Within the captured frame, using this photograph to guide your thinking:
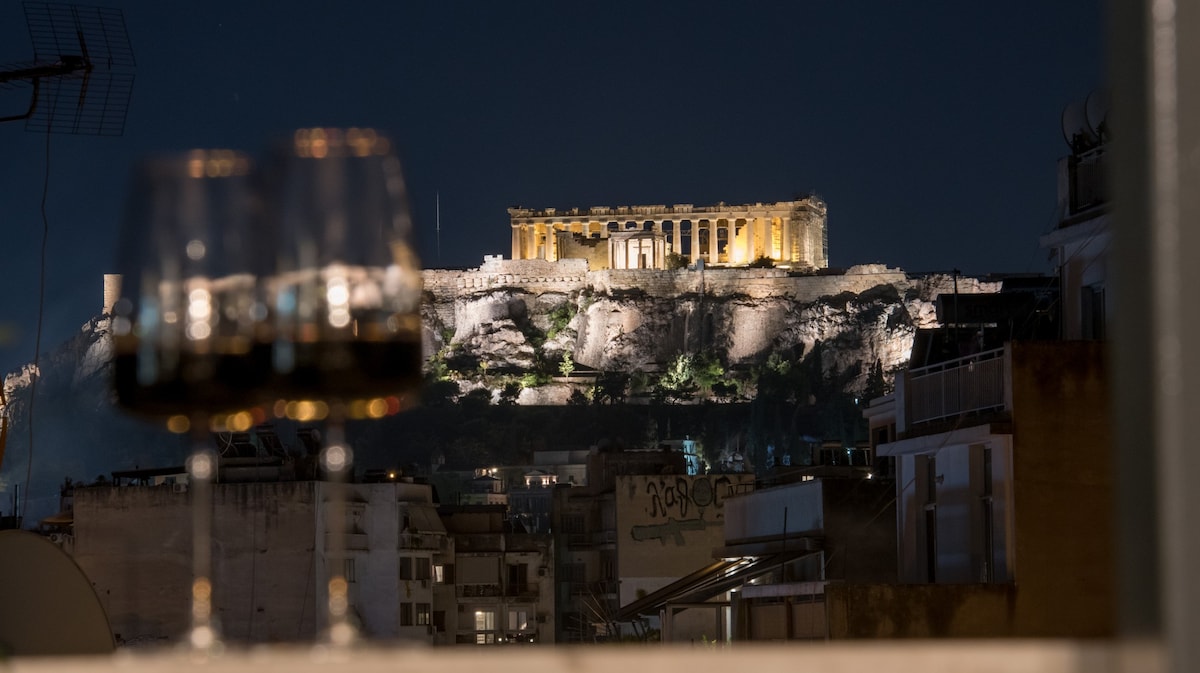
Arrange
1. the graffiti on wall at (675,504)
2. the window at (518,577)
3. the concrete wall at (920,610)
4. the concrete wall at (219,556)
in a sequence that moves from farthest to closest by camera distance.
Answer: the window at (518,577) < the graffiti on wall at (675,504) < the concrete wall at (219,556) < the concrete wall at (920,610)

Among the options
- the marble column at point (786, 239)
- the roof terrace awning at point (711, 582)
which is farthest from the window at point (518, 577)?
the marble column at point (786, 239)

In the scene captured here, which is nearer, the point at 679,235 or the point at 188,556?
the point at 188,556

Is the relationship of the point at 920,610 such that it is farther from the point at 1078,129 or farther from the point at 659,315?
the point at 659,315

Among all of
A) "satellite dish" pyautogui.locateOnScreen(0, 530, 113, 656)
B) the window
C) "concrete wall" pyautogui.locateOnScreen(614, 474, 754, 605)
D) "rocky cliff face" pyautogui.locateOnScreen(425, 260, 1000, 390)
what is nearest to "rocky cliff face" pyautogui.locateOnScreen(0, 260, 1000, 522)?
"rocky cliff face" pyautogui.locateOnScreen(425, 260, 1000, 390)

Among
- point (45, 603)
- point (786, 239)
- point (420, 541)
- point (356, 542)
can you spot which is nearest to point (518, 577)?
point (420, 541)

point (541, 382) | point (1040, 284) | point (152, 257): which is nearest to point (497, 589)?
point (1040, 284)

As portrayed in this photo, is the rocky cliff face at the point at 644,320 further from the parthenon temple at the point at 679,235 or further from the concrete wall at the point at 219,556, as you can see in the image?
the concrete wall at the point at 219,556
